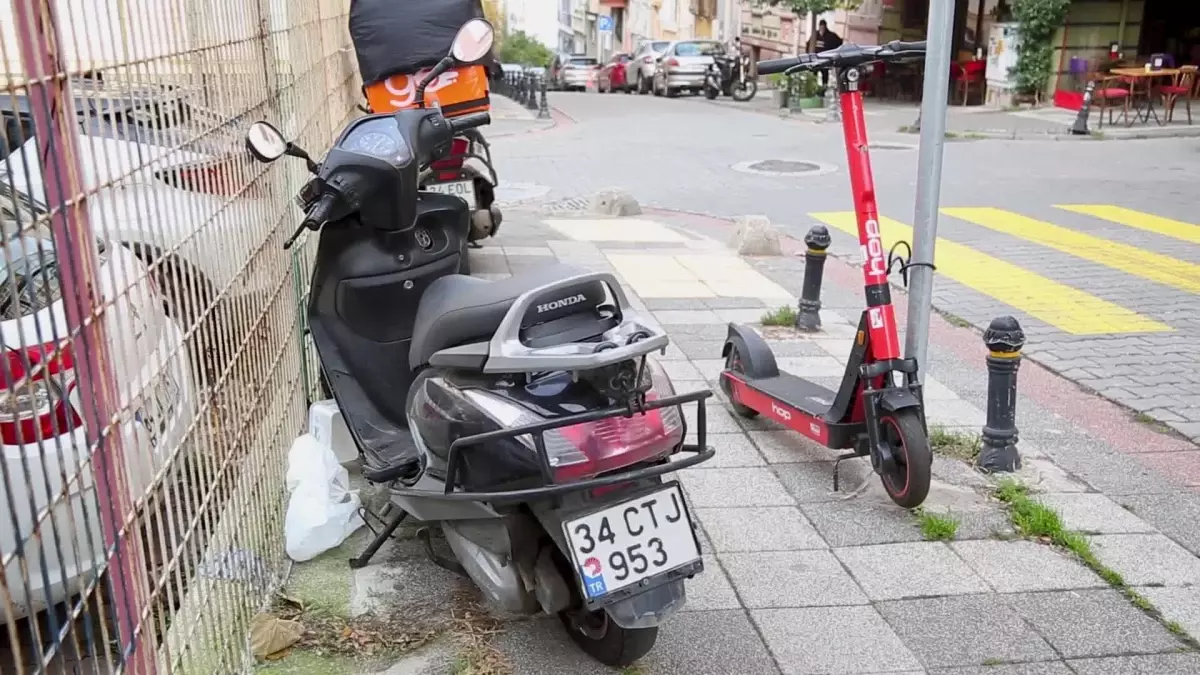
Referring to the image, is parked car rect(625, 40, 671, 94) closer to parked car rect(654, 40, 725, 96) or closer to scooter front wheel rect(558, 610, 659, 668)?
parked car rect(654, 40, 725, 96)

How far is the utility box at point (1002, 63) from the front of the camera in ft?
71.2

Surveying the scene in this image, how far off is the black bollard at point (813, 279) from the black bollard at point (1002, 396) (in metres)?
1.98

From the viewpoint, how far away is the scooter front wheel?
3100 mm

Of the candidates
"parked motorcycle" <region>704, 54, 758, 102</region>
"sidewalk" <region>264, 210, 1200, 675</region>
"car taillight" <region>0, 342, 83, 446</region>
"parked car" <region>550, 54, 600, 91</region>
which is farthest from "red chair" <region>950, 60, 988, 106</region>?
"car taillight" <region>0, 342, 83, 446</region>

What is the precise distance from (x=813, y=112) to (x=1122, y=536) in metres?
19.6

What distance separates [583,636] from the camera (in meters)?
3.25

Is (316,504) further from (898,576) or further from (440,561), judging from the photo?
(898,576)

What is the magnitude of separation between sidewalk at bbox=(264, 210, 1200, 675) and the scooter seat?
91 centimetres

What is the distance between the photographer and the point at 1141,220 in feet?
34.0

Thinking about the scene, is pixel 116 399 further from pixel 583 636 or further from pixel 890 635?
pixel 890 635

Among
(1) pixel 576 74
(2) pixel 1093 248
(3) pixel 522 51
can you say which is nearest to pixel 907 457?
(2) pixel 1093 248

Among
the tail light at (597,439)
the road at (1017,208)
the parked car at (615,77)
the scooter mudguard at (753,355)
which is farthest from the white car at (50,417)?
the parked car at (615,77)

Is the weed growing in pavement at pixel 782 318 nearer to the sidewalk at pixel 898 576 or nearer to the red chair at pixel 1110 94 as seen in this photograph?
the sidewalk at pixel 898 576

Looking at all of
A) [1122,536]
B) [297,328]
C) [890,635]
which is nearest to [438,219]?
[297,328]
